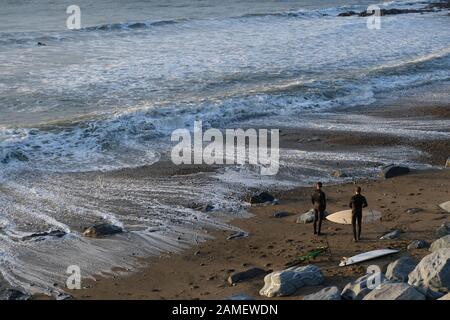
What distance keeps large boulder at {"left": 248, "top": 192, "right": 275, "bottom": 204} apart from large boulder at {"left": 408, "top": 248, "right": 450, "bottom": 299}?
534 centimetres

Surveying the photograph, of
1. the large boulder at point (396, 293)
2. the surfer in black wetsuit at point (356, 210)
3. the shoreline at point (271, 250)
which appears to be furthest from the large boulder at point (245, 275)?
the large boulder at point (396, 293)

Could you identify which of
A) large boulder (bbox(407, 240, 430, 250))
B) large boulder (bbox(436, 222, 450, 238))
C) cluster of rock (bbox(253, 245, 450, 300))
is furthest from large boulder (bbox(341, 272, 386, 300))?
large boulder (bbox(436, 222, 450, 238))

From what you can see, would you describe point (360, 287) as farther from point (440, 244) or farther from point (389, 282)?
point (440, 244)

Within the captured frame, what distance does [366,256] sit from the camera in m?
11.3

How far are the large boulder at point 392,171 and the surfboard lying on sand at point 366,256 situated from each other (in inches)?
194

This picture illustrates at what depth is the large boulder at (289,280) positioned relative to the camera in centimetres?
1020

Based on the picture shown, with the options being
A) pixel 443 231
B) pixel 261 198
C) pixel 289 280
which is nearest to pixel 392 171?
pixel 261 198

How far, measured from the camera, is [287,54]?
3334cm

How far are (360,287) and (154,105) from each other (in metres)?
14.8

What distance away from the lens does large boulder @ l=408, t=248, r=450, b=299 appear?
30.4 feet

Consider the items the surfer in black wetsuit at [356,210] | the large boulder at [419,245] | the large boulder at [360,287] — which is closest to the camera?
the large boulder at [360,287]

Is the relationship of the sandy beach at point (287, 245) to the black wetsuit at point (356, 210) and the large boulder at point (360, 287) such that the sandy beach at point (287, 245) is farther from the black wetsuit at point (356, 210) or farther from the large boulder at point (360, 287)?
the large boulder at point (360, 287)

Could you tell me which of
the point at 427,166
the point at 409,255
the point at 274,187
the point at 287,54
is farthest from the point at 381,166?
the point at 287,54
